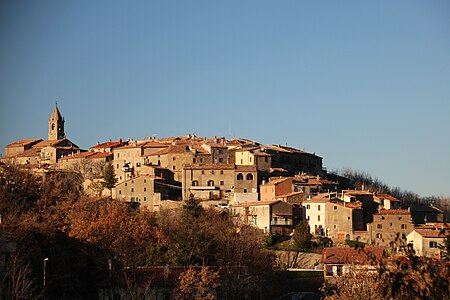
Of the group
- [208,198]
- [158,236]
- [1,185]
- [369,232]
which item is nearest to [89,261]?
[158,236]

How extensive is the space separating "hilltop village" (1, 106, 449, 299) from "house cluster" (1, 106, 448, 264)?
0.23 ft

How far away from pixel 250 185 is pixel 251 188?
0.30 metres

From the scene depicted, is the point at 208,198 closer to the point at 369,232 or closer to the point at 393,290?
the point at 369,232

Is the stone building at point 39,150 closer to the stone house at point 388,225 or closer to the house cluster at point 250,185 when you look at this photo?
the house cluster at point 250,185

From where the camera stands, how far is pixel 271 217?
6050 cm

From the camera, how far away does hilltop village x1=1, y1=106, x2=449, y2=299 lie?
196 feet

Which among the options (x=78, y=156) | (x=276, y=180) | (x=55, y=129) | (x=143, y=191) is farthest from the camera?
(x=55, y=129)

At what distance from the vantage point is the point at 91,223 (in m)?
37.2

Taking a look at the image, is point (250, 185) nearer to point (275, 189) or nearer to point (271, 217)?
point (275, 189)

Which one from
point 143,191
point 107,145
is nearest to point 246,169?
point 143,191

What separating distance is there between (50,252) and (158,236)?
32.7 feet

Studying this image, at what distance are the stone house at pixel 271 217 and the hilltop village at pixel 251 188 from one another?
0.22 ft

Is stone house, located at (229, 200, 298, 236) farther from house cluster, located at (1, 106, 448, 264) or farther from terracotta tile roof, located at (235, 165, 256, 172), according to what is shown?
terracotta tile roof, located at (235, 165, 256, 172)

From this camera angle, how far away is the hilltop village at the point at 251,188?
5988 centimetres
